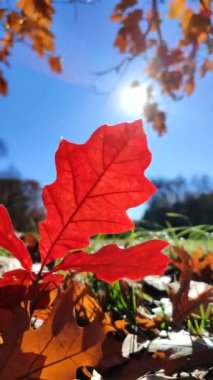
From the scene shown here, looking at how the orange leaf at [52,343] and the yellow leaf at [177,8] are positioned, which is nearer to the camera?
the orange leaf at [52,343]

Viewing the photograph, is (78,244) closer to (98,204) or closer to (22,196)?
(98,204)

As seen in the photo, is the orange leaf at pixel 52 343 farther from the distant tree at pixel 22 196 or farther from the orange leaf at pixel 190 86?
the distant tree at pixel 22 196

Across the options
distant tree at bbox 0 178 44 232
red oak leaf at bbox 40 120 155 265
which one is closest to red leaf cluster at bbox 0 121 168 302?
red oak leaf at bbox 40 120 155 265

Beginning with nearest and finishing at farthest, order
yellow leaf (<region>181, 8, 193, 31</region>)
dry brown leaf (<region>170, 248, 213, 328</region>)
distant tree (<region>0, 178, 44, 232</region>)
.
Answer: dry brown leaf (<region>170, 248, 213, 328</region>)
yellow leaf (<region>181, 8, 193, 31</region>)
distant tree (<region>0, 178, 44, 232</region>)

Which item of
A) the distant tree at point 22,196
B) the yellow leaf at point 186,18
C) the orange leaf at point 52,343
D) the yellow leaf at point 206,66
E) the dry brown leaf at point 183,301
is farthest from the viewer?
the distant tree at point 22,196

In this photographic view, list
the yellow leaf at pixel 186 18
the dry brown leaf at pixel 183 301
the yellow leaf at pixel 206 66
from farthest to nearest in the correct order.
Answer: the yellow leaf at pixel 206 66, the yellow leaf at pixel 186 18, the dry brown leaf at pixel 183 301

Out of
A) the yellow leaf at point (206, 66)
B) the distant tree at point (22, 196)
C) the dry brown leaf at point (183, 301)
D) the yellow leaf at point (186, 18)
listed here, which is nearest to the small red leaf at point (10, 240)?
the dry brown leaf at point (183, 301)

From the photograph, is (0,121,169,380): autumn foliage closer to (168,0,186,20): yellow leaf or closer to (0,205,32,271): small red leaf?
(0,205,32,271): small red leaf

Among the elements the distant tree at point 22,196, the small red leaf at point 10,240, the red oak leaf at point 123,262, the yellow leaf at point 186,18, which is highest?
the distant tree at point 22,196
